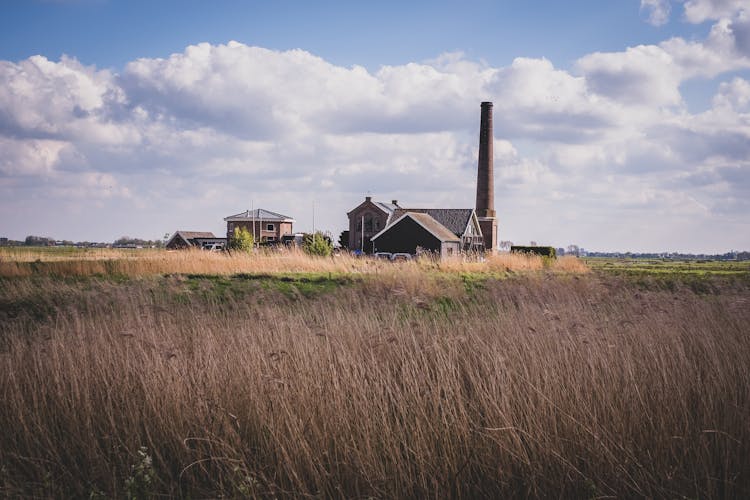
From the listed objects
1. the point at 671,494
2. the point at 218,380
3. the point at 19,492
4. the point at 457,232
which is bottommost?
the point at 19,492

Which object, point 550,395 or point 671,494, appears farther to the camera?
point 550,395

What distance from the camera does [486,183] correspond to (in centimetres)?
4181

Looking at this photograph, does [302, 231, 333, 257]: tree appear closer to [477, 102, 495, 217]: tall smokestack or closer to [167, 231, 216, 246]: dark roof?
[477, 102, 495, 217]: tall smokestack

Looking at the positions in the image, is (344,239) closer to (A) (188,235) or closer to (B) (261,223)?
(B) (261,223)

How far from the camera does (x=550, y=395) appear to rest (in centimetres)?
406

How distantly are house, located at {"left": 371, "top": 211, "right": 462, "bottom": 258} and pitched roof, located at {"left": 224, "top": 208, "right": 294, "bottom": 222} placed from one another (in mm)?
26145

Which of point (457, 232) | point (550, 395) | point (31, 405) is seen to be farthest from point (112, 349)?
point (457, 232)

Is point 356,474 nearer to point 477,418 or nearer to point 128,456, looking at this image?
point 477,418

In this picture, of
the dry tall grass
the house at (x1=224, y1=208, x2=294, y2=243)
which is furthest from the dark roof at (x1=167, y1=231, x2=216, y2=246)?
the dry tall grass

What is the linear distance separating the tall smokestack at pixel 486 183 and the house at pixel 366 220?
896 centimetres

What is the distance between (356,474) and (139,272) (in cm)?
1467

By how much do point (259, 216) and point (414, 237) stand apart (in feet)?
96.0

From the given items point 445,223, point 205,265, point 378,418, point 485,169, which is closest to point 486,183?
point 485,169

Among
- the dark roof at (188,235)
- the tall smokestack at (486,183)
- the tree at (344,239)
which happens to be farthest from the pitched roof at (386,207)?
the dark roof at (188,235)
